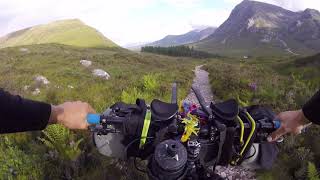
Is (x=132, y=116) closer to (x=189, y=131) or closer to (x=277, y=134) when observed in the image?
(x=189, y=131)

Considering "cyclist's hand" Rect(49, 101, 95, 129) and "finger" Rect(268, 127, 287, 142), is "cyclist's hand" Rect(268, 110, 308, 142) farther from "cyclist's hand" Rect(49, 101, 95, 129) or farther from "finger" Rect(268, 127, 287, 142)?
"cyclist's hand" Rect(49, 101, 95, 129)

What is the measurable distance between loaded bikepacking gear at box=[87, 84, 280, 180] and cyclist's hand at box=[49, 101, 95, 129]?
99 millimetres

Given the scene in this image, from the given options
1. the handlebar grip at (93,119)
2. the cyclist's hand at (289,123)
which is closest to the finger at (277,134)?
the cyclist's hand at (289,123)

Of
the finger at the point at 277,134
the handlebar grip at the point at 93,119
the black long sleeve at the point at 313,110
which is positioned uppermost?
the black long sleeve at the point at 313,110

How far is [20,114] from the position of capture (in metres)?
2.37

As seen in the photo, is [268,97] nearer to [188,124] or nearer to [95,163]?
[95,163]

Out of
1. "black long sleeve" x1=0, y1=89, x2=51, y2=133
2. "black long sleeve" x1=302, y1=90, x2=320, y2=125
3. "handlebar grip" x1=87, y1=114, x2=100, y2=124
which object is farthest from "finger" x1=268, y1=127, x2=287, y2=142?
"black long sleeve" x1=0, y1=89, x2=51, y2=133

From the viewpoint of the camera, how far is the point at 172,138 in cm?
235

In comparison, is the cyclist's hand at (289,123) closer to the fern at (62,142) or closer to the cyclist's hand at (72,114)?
the cyclist's hand at (72,114)

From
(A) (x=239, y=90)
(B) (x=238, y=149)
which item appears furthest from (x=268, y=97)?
(B) (x=238, y=149)

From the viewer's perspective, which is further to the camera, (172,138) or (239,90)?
(239,90)

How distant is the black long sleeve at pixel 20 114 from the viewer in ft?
7.64

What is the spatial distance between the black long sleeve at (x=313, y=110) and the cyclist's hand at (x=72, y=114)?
148cm

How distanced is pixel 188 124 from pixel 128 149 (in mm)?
466
